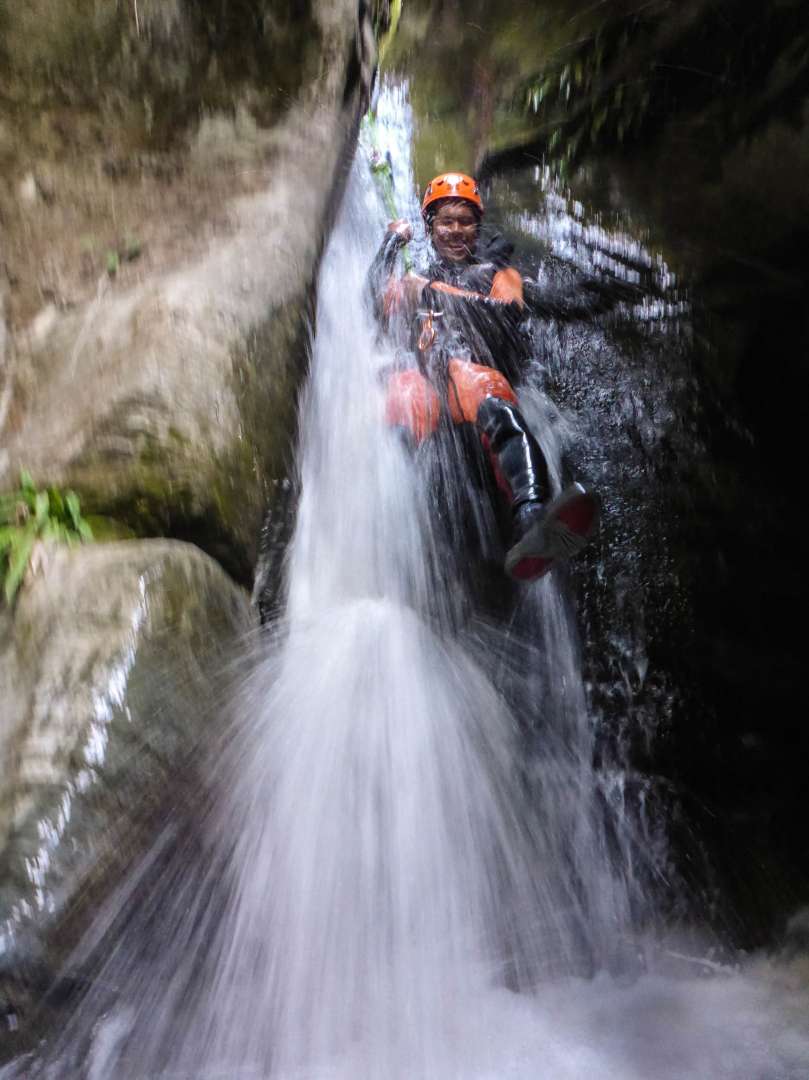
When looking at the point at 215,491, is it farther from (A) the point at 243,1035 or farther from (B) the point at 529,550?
(A) the point at 243,1035

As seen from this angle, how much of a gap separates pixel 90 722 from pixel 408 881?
1.36 metres

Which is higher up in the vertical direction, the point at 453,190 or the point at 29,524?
the point at 453,190

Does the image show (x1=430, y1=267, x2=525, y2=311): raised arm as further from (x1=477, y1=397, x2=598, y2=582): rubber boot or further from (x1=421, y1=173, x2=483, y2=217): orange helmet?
(x1=477, y1=397, x2=598, y2=582): rubber boot

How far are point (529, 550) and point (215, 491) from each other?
145cm

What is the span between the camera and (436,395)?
444 cm

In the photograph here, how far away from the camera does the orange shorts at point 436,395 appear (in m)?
4.21

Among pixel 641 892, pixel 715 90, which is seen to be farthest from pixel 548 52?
pixel 641 892

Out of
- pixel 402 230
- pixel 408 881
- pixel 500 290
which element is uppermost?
pixel 402 230

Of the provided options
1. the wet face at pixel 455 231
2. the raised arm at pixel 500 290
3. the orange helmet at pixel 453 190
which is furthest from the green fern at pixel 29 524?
the orange helmet at pixel 453 190

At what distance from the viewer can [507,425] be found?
3920 mm

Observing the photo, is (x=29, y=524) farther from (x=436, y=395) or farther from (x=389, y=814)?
(x=436, y=395)

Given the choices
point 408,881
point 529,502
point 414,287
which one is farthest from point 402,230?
point 408,881

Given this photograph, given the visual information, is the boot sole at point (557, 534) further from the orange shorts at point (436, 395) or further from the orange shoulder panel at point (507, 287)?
the orange shoulder panel at point (507, 287)

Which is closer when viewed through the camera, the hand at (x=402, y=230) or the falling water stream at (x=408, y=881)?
the falling water stream at (x=408, y=881)
